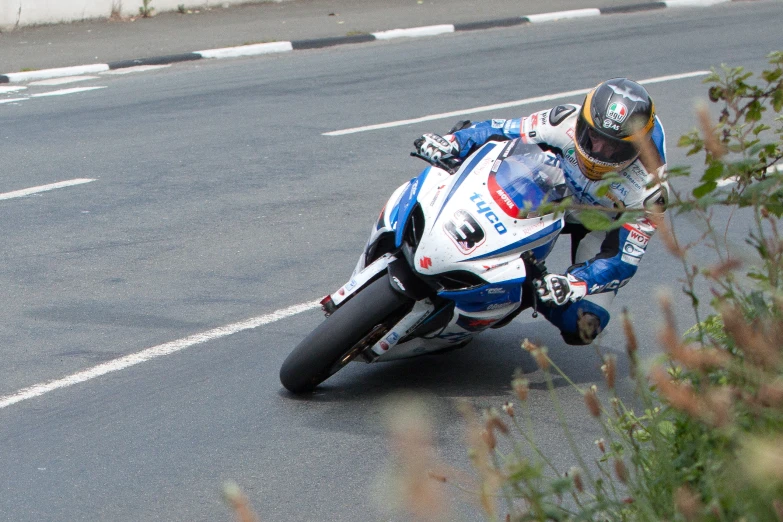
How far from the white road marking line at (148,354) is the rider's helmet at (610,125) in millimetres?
1975

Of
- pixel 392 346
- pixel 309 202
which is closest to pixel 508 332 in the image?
pixel 392 346

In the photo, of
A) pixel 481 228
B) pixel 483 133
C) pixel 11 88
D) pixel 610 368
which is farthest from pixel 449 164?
pixel 11 88

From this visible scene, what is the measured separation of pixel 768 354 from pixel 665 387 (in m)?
0.16

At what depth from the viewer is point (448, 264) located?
454 cm

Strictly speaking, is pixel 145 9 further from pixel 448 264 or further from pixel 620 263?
pixel 448 264

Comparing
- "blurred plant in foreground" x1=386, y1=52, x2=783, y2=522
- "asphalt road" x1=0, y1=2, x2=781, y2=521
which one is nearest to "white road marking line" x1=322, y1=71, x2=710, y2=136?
"asphalt road" x1=0, y1=2, x2=781, y2=521

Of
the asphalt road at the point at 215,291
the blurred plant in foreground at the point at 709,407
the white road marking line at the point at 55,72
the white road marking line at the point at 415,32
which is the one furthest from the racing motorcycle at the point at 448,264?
the white road marking line at the point at 415,32

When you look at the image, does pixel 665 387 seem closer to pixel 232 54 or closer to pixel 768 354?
pixel 768 354

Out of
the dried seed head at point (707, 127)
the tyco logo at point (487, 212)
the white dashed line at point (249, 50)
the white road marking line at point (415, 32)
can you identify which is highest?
the dried seed head at point (707, 127)

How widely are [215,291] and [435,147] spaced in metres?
1.83

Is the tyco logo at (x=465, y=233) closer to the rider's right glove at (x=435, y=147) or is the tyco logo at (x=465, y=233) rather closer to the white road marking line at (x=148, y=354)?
the rider's right glove at (x=435, y=147)

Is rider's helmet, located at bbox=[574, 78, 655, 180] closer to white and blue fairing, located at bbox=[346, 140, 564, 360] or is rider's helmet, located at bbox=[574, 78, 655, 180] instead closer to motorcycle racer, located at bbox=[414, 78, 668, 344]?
motorcycle racer, located at bbox=[414, 78, 668, 344]

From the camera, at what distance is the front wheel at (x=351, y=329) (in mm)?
4625

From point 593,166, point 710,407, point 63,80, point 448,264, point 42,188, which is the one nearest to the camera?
point 710,407
